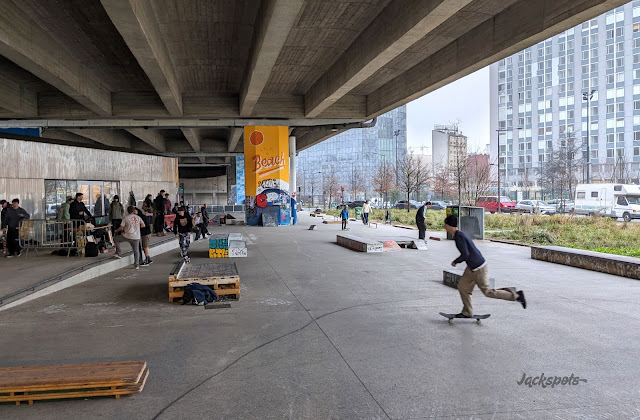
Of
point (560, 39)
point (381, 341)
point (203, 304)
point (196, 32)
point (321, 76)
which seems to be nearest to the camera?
point (381, 341)

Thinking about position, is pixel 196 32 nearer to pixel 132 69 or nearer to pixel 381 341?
pixel 132 69

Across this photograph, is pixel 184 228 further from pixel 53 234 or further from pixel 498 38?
pixel 498 38

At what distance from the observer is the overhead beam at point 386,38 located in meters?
11.8

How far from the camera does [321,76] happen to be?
76.8 ft

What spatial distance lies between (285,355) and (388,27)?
37.0ft

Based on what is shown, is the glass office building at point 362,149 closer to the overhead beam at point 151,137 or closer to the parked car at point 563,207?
the parked car at point 563,207

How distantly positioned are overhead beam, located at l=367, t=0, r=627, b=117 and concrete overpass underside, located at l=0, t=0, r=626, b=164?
0.14 feet

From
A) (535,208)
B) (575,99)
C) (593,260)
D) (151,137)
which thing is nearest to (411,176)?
(535,208)

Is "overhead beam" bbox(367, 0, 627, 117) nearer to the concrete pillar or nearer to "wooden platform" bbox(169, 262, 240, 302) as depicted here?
"wooden platform" bbox(169, 262, 240, 302)

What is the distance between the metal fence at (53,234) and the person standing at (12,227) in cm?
27

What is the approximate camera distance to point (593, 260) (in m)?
13.1

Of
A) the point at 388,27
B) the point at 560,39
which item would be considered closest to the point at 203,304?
the point at 388,27

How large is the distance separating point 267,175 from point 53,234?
1825cm

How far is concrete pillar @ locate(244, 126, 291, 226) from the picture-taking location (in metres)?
32.1
